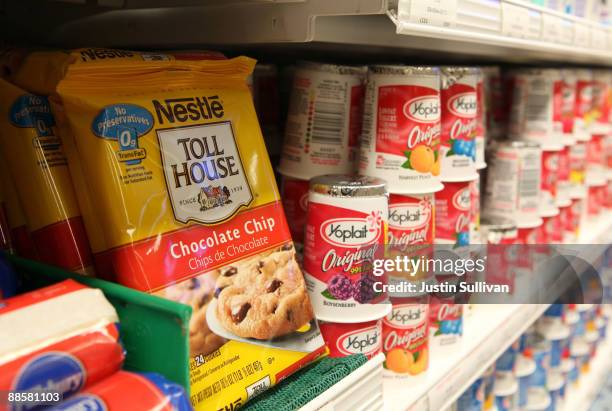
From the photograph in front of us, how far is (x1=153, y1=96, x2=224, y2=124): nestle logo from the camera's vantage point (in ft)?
2.46

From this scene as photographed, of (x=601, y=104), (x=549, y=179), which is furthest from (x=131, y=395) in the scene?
(x=601, y=104)

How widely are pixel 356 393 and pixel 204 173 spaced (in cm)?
37

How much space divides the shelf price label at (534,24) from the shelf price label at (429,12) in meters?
0.41

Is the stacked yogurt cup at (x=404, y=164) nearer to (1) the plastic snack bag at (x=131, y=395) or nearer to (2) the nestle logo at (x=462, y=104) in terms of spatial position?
(2) the nestle logo at (x=462, y=104)

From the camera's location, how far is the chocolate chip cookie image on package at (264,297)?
0.75 m

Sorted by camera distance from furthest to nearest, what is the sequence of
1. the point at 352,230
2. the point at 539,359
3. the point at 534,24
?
the point at 539,359, the point at 534,24, the point at 352,230

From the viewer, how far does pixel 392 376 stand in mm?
1107

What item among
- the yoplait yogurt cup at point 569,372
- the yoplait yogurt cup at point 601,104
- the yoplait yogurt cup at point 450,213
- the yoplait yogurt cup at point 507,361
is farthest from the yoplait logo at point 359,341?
the yoplait yogurt cup at point 601,104

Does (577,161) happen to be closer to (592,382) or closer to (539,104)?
(539,104)

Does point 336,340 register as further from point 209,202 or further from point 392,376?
point 209,202

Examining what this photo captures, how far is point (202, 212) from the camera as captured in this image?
0.76 metres

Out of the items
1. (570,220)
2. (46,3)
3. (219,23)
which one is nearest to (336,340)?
(219,23)

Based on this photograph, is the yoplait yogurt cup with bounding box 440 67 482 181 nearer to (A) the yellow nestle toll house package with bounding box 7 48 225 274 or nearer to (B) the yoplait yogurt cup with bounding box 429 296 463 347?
(B) the yoplait yogurt cup with bounding box 429 296 463 347

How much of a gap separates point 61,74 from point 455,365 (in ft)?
3.06
